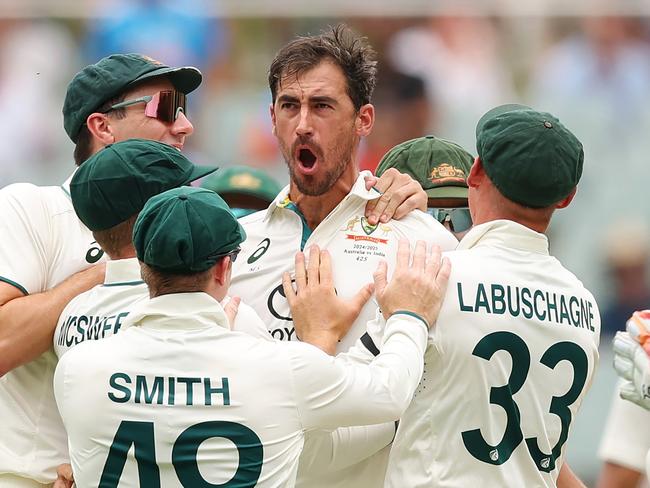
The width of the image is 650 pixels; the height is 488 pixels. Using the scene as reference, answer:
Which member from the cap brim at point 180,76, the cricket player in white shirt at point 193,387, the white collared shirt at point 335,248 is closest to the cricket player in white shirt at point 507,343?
the cricket player in white shirt at point 193,387

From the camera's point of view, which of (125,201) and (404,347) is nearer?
(404,347)

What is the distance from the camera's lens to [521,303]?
395 centimetres

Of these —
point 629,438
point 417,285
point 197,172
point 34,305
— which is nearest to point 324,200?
point 197,172

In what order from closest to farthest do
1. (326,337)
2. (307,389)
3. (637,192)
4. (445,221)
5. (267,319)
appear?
(307,389) < (326,337) < (267,319) < (445,221) < (637,192)

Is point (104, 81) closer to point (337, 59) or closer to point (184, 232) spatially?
point (337, 59)

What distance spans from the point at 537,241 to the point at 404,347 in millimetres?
709

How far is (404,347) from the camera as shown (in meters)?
3.71

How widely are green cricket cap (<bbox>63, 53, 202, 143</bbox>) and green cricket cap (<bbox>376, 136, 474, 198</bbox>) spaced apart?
1.14m

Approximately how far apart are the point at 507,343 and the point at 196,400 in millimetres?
1098

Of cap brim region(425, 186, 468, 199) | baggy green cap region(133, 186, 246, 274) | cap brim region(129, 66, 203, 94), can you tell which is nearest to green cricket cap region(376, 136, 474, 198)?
cap brim region(425, 186, 468, 199)

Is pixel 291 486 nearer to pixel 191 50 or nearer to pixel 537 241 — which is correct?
pixel 537 241

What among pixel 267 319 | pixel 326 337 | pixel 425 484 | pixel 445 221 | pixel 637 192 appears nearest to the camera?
pixel 425 484

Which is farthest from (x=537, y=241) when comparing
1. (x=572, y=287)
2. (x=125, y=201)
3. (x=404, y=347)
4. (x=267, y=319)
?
(x=125, y=201)

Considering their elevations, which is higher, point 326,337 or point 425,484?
point 326,337
